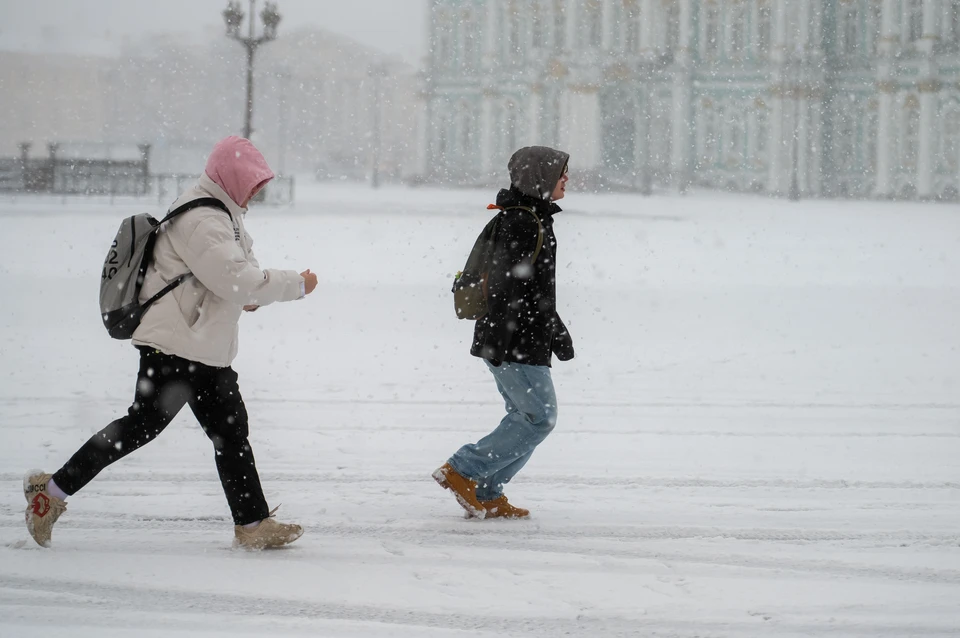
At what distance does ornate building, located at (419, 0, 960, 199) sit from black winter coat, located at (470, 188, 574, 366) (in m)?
29.7

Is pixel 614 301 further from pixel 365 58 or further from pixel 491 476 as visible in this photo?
pixel 365 58

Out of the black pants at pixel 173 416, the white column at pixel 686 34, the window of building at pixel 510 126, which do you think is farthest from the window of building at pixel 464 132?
the black pants at pixel 173 416

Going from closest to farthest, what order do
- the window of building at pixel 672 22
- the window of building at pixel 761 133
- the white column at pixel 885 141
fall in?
the white column at pixel 885 141 → the window of building at pixel 761 133 → the window of building at pixel 672 22

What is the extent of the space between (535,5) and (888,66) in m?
14.0

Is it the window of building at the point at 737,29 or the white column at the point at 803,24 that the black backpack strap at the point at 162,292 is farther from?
the window of building at the point at 737,29

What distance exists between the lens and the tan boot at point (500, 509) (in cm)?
407

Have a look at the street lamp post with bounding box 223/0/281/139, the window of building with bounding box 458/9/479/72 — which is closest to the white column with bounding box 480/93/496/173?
the window of building with bounding box 458/9/479/72

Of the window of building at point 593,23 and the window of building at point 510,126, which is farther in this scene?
the window of building at point 510,126

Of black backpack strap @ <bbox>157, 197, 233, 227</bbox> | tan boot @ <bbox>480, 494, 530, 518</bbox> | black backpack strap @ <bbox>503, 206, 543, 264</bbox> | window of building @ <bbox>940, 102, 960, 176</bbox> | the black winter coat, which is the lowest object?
tan boot @ <bbox>480, 494, 530, 518</bbox>

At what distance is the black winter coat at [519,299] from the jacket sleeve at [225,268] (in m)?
0.78

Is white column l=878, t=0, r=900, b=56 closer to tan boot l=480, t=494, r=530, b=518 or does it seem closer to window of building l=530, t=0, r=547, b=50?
window of building l=530, t=0, r=547, b=50

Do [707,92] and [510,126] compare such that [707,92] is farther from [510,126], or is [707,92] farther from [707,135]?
[510,126]

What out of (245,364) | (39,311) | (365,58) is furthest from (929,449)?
(365,58)

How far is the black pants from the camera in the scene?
350cm
